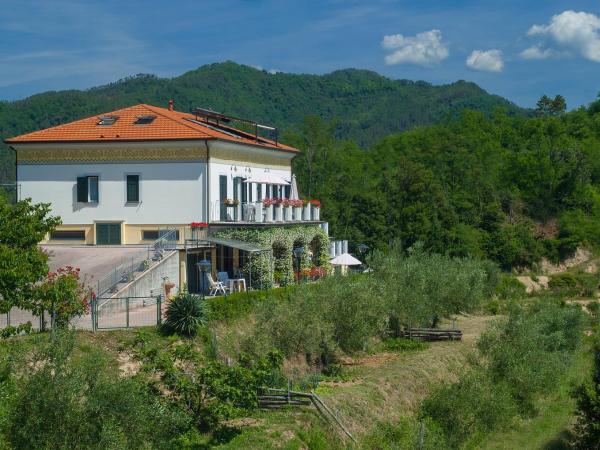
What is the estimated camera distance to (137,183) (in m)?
35.5

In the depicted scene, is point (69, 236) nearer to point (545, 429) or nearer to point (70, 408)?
point (545, 429)

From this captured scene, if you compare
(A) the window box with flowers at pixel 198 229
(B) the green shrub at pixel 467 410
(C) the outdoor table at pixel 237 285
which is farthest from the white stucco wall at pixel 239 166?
(B) the green shrub at pixel 467 410

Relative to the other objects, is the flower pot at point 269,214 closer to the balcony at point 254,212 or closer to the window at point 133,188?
the balcony at point 254,212

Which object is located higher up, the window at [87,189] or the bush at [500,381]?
the window at [87,189]

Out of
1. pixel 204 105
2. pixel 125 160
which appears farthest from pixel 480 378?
pixel 204 105

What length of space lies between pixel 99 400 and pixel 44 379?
128 centimetres

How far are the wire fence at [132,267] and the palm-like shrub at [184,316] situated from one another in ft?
10.7

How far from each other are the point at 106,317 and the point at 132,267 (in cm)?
432

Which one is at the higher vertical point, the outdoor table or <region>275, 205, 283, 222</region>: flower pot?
<region>275, 205, 283, 222</region>: flower pot

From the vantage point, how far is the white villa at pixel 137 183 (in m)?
35.0

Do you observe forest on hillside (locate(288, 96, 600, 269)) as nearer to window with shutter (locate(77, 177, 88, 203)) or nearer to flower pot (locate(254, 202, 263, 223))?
flower pot (locate(254, 202, 263, 223))

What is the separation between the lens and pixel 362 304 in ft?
96.4

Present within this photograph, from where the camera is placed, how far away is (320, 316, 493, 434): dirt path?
23781 mm

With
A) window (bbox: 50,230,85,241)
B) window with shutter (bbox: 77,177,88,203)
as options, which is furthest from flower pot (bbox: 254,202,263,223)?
window (bbox: 50,230,85,241)
